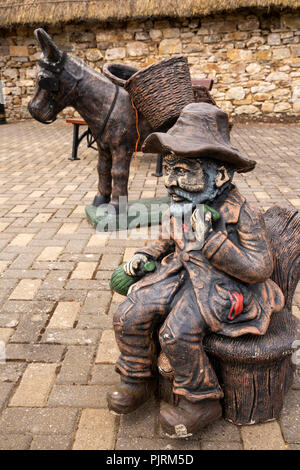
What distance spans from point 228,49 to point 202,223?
10.8m

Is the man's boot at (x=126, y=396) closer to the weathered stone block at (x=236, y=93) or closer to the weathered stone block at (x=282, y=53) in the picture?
the weathered stone block at (x=236, y=93)

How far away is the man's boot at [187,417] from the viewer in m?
1.97

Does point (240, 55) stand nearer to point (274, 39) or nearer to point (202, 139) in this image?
point (274, 39)

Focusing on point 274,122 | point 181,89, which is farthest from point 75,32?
point 181,89

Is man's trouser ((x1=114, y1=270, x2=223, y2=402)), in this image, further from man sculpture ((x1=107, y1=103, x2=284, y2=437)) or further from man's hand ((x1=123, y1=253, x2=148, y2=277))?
man's hand ((x1=123, y1=253, x2=148, y2=277))

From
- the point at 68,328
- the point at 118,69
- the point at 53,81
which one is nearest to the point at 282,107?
the point at 118,69

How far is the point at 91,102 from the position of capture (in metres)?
4.25

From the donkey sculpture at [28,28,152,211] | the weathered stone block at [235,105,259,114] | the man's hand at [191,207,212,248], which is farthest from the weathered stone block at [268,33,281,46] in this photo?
the man's hand at [191,207,212,248]

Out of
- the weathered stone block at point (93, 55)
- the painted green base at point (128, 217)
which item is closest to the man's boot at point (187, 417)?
the painted green base at point (128, 217)

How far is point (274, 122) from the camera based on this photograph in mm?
11828

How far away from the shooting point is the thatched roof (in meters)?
10.6
